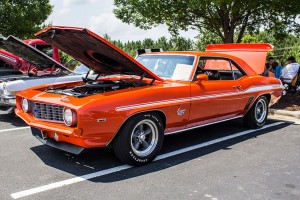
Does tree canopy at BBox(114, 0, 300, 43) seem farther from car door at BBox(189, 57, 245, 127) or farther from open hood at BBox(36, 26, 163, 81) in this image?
open hood at BBox(36, 26, 163, 81)

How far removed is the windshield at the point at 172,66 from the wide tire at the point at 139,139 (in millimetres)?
921

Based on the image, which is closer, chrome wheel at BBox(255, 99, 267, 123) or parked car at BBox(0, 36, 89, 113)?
chrome wheel at BBox(255, 99, 267, 123)

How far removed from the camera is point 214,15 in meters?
12.1

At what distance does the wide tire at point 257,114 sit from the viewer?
6.20 meters

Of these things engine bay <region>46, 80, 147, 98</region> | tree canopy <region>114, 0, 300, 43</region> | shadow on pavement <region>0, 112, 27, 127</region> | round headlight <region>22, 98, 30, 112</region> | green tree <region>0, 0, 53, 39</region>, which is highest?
green tree <region>0, 0, 53, 39</region>

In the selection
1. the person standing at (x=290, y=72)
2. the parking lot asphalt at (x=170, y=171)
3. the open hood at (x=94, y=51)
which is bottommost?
the parking lot asphalt at (x=170, y=171)

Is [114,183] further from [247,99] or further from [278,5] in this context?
[278,5]

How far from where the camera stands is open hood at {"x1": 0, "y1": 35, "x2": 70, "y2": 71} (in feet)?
20.9

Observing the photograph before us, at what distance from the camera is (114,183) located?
369 cm

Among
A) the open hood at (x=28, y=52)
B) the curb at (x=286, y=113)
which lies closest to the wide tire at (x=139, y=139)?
the open hood at (x=28, y=52)

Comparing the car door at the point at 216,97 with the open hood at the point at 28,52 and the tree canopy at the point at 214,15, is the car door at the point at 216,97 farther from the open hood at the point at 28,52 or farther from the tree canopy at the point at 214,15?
the tree canopy at the point at 214,15

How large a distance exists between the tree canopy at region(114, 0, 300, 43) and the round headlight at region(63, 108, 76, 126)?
6681 mm

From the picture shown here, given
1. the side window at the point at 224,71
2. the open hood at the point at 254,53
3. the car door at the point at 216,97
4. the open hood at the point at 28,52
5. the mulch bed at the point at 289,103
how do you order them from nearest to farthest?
the car door at the point at 216,97 → the side window at the point at 224,71 → the open hood at the point at 28,52 → the open hood at the point at 254,53 → the mulch bed at the point at 289,103

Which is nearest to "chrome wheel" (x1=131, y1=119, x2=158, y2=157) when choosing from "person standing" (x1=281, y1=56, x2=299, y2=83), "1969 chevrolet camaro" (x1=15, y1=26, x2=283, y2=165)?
"1969 chevrolet camaro" (x1=15, y1=26, x2=283, y2=165)
